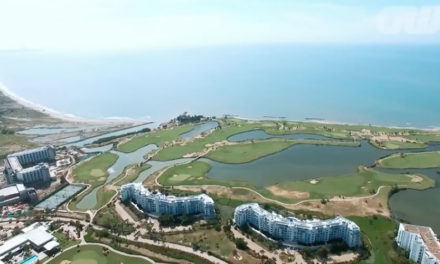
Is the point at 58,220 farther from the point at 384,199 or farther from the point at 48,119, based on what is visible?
the point at 48,119

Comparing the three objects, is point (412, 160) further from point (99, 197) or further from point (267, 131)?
point (99, 197)

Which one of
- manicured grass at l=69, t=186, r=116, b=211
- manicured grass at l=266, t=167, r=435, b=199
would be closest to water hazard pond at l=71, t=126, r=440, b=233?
manicured grass at l=69, t=186, r=116, b=211

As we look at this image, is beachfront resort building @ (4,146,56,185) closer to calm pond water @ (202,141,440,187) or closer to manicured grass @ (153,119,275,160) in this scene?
manicured grass @ (153,119,275,160)

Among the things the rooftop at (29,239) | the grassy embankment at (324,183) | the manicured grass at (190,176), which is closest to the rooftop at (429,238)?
the grassy embankment at (324,183)

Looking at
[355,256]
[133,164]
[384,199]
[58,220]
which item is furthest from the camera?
[133,164]

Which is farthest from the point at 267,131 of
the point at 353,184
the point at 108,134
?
the point at 108,134

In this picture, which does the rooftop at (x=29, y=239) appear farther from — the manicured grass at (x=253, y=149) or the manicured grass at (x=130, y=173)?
the manicured grass at (x=253, y=149)

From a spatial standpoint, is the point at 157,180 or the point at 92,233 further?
the point at 157,180

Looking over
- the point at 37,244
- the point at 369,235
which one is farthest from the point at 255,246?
the point at 37,244
